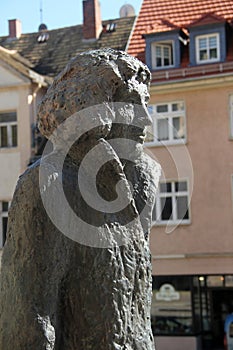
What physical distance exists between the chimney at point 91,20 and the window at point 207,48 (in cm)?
591

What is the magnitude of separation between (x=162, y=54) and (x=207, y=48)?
1.49 metres

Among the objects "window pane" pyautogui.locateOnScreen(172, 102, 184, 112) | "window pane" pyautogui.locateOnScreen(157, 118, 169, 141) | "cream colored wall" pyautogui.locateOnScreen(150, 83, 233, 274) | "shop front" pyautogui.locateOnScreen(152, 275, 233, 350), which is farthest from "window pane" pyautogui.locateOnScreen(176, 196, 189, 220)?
"window pane" pyautogui.locateOnScreen(172, 102, 184, 112)

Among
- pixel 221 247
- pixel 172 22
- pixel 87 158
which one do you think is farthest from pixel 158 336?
pixel 87 158

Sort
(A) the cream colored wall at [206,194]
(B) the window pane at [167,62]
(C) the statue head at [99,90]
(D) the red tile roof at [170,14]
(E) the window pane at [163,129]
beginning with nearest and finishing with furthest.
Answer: (C) the statue head at [99,90]
(A) the cream colored wall at [206,194]
(E) the window pane at [163,129]
(B) the window pane at [167,62]
(D) the red tile roof at [170,14]

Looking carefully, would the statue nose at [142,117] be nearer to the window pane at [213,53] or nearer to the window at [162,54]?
the window pane at [213,53]

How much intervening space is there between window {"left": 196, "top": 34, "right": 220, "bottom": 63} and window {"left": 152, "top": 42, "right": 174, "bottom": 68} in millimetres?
967

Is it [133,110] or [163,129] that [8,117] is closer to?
[163,129]

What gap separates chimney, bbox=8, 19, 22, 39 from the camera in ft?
103

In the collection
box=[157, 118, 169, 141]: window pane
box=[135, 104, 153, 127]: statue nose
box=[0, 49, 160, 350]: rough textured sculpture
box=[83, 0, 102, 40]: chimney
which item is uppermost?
box=[83, 0, 102, 40]: chimney

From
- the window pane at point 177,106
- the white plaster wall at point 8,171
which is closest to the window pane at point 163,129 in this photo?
the window pane at point 177,106

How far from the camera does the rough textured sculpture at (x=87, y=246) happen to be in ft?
7.99

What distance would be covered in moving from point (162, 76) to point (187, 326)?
7.47 metres

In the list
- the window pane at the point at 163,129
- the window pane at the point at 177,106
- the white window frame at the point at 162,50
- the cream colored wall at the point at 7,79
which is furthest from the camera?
the cream colored wall at the point at 7,79

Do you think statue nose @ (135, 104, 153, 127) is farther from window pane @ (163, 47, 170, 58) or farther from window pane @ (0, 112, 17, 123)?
window pane @ (0, 112, 17, 123)
